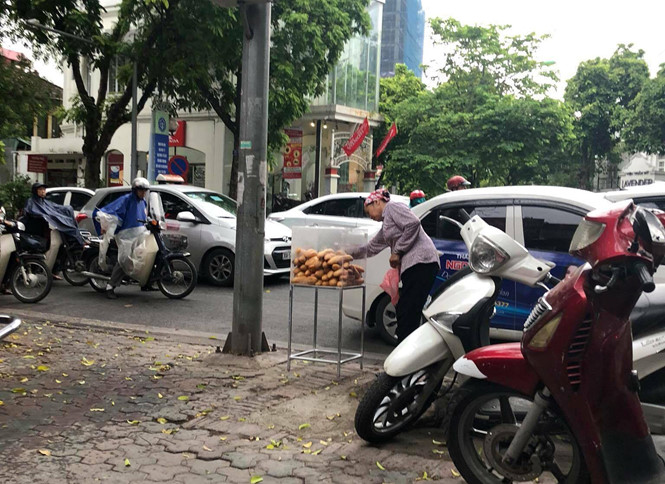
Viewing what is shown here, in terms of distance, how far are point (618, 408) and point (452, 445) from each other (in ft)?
2.75

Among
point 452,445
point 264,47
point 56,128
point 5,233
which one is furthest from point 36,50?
point 56,128

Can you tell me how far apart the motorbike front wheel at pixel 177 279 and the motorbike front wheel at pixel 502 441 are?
7172 millimetres

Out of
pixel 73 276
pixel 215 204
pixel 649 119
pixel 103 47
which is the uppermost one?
pixel 649 119

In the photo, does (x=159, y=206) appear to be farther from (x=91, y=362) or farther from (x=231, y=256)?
(x=91, y=362)

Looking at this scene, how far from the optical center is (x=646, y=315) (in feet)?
11.6

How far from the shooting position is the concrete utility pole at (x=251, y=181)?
6227mm

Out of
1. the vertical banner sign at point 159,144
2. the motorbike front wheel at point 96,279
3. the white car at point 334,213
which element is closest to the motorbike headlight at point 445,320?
the motorbike front wheel at point 96,279

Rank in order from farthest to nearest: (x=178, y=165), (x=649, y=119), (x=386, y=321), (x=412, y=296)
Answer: (x=649, y=119) → (x=178, y=165) → (x=386, y=321) → (x=412, y=296)

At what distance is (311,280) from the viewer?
5.66 m

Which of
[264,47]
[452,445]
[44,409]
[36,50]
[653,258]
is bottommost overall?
[44,409]

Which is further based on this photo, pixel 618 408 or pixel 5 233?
pixel 5 233

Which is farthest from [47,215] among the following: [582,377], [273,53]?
[273,53]

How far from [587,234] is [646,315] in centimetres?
89

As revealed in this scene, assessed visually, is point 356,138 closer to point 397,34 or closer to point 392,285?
point 392,285
